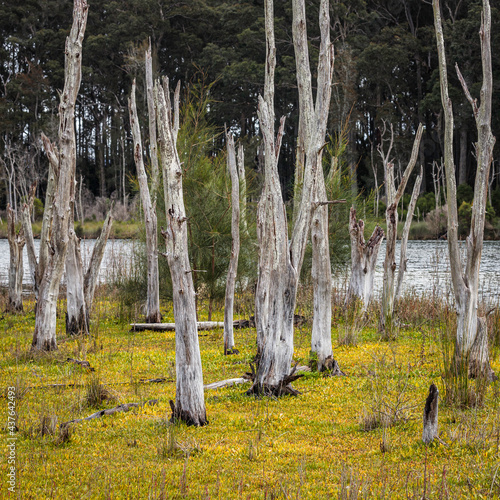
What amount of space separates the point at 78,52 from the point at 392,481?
7235 millimetres

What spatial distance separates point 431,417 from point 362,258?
5991 millimetres

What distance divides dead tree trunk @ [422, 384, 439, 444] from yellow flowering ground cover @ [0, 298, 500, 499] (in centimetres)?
7

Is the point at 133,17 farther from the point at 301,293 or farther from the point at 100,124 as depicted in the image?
the point at 301,293

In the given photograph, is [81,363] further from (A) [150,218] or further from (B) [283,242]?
(A) [150,218]

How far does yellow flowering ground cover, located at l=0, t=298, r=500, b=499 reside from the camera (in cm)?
369

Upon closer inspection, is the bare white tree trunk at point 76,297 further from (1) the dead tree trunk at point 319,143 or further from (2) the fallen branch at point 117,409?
(1) the dead tree trunk at point 319,143

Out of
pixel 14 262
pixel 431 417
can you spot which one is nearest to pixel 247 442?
pixel 431 417

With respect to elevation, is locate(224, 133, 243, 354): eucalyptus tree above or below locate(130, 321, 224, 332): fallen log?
above

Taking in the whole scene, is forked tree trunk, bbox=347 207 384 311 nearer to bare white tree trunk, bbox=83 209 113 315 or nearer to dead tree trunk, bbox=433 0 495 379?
dead tree trunk, bbox=433 0 495 379

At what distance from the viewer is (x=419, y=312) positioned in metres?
11.2

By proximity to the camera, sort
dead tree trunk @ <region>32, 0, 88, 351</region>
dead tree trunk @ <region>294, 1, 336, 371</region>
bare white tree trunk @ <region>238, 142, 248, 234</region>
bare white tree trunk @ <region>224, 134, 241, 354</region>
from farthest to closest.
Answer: bare white tree trunk @ <region>238, 142, 248, 234</region>, bare white tree trunk @ <region>224, 134, 241, 354</region>, dead tree trunk @ <region>32, 0, 88, 351</region>, dead tree trunk @ <region>294, 1, 336, 371</region>

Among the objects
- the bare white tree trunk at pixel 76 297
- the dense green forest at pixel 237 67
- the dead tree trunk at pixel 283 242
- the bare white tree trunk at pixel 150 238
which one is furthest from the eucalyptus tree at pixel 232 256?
the dense green forest at pixel 237 67

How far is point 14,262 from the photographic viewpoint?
11852 mm

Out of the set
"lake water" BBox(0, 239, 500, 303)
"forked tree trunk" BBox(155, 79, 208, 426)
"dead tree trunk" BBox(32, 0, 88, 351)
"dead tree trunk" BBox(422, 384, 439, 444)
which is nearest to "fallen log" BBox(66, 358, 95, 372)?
A: "dead tree trunk" BBox(32, 0, 88, 351)
